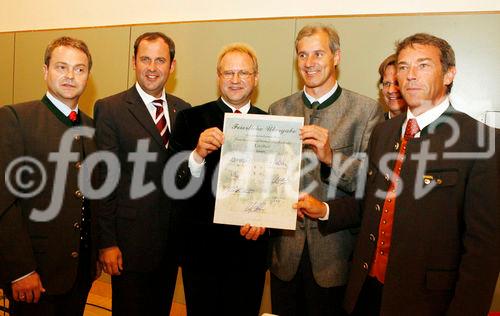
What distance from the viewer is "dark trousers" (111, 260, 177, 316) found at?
7.47ft

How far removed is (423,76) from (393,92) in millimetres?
900

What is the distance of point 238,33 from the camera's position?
356cm

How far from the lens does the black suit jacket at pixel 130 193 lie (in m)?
2.28

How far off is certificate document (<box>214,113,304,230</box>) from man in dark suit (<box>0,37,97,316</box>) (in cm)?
71

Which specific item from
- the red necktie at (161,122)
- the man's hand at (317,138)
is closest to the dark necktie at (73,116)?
the red necktie at (161,122)

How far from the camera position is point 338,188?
2.04 meters

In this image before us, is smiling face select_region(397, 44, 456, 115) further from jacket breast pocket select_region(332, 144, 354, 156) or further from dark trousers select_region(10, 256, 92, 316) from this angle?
dark trousers select_region(10, 256, 92, 316)

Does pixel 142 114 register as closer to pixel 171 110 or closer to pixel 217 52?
pixel 171 110

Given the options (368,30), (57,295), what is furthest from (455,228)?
(368,30)

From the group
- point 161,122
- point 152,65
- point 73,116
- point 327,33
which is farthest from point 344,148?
point 73,116

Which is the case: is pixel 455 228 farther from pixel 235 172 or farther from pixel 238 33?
pixel 238 33

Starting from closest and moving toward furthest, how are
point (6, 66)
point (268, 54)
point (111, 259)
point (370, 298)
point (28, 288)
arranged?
point (370, 298) < point (28, 288) < point (111, 259) < point (268, 54) < point (6, 66)

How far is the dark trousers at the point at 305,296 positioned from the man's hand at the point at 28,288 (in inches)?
42.3

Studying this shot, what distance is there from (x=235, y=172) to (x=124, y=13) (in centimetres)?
280
